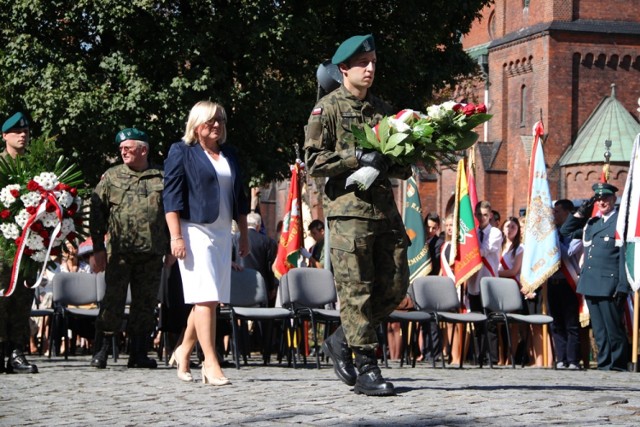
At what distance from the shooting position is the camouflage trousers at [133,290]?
12336mm

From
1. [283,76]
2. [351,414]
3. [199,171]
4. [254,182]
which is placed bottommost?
[351,414]

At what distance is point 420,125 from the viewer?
838 centimetres

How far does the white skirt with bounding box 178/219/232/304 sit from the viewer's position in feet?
30.9

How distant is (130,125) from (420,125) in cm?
1889

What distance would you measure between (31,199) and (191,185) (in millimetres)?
2357

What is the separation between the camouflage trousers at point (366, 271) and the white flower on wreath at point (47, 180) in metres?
3.74

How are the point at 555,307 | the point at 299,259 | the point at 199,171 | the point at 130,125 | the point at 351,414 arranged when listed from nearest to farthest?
the point at 351,414 → the point at 199,171 → the point at 555,307 → the point at 299,259 → the point at 130,125

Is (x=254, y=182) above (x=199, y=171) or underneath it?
above

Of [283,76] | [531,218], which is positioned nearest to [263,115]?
[283,76]

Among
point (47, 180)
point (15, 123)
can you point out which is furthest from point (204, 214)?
point (15, 123)

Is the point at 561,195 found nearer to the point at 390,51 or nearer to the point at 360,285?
the point at 390,51

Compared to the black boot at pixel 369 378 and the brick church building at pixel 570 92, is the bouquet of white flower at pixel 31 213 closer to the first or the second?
the black boot at pixel 369 378

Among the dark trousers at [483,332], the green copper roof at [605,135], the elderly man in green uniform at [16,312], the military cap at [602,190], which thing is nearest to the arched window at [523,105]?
the green copper roof at [605,135]

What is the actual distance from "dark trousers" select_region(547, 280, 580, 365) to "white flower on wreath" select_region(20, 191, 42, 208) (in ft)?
25.1
